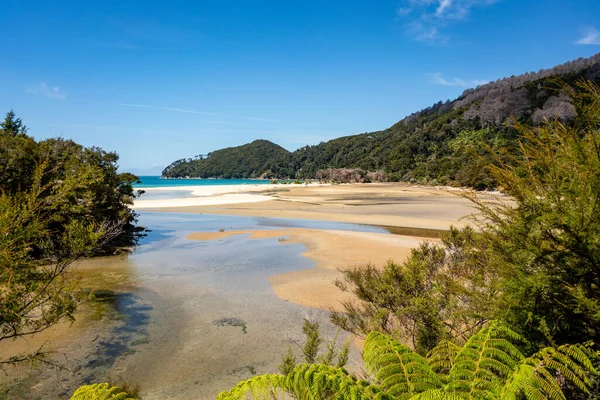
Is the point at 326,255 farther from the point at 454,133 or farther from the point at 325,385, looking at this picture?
the point at 454,133

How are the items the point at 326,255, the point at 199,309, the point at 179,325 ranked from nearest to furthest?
1. the point at 179,325
2. the point at 199,309
3. the point at 326,255

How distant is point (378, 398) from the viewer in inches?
114

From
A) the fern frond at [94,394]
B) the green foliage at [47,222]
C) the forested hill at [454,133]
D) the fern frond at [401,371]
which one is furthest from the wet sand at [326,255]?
the forested hill at [454,133]

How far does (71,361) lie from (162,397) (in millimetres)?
3060

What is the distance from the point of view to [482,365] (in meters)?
3.51

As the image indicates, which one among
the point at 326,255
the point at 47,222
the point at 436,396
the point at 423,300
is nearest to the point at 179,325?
the point at 47,222

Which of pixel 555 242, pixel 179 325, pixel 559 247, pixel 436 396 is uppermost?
pixel 555 242

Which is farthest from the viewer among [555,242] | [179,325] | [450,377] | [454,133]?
[454,133]

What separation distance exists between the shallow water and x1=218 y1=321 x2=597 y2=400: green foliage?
456cm

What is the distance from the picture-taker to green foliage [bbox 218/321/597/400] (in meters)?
2.85

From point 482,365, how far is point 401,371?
2.71ft

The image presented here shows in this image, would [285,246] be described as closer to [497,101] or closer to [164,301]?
[164,301]

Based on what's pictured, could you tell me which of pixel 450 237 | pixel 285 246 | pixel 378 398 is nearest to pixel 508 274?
pixel 378 398

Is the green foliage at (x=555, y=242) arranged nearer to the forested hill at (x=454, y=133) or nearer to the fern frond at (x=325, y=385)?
the fern frond at (x=325, y=385)
